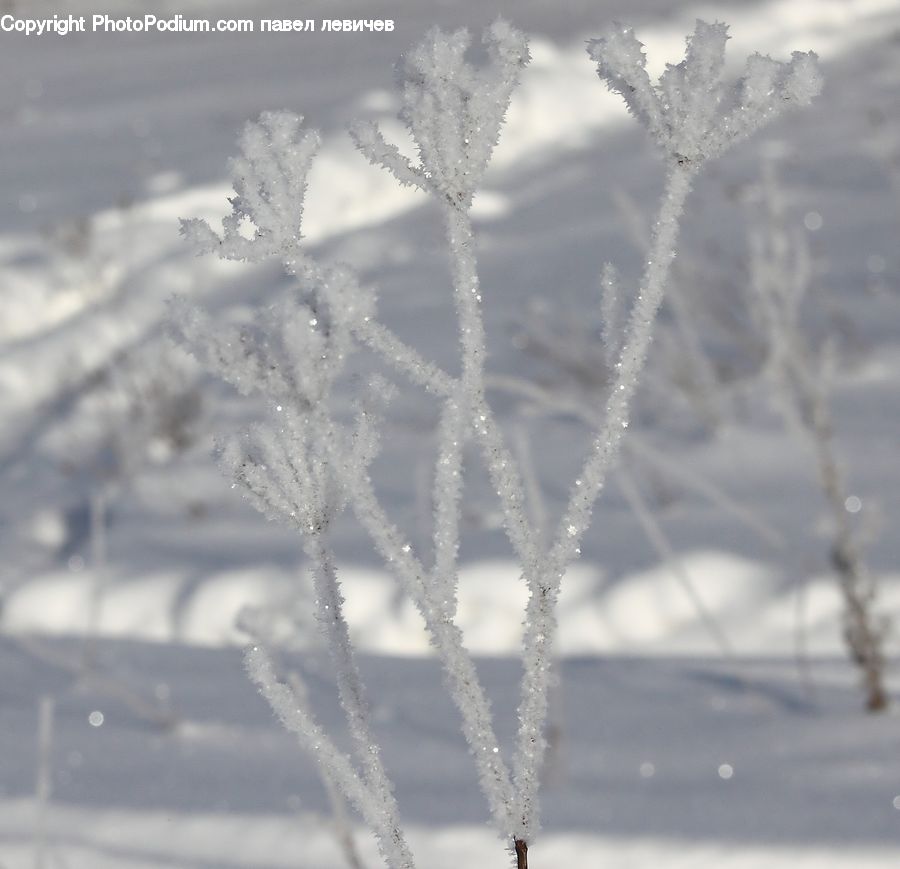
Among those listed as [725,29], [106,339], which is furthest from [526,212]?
[725,29]

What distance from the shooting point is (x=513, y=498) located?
61 centimetres

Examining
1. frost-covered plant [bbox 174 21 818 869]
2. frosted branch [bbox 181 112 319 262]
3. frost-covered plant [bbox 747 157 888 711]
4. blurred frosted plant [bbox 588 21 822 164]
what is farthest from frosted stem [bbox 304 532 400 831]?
frost-covered plant [bbox 747 157 888 711]

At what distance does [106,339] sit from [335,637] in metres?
3.60

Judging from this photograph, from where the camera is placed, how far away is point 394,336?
56 centimetres

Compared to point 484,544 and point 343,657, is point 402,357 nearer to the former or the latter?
point 343,657

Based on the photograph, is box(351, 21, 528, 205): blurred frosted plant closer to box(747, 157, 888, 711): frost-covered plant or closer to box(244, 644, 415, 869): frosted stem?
box(244, 644, 415, 869): frosted stem

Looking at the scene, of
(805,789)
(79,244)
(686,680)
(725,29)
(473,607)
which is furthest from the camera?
(79,244)

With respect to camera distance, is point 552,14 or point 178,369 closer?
point 178,369

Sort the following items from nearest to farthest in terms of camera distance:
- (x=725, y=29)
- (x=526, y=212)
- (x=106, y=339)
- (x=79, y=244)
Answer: (x=725, y=29) < (x=79, y=244) < (x=106, y=339) < (x=526, y=212)

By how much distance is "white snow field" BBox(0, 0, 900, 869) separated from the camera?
4.82ft

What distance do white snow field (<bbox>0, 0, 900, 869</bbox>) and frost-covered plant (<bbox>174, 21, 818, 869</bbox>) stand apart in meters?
0.05

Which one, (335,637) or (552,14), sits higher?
(552,14)

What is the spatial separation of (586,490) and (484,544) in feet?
6.61

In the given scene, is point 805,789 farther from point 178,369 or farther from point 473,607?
point 178,369
